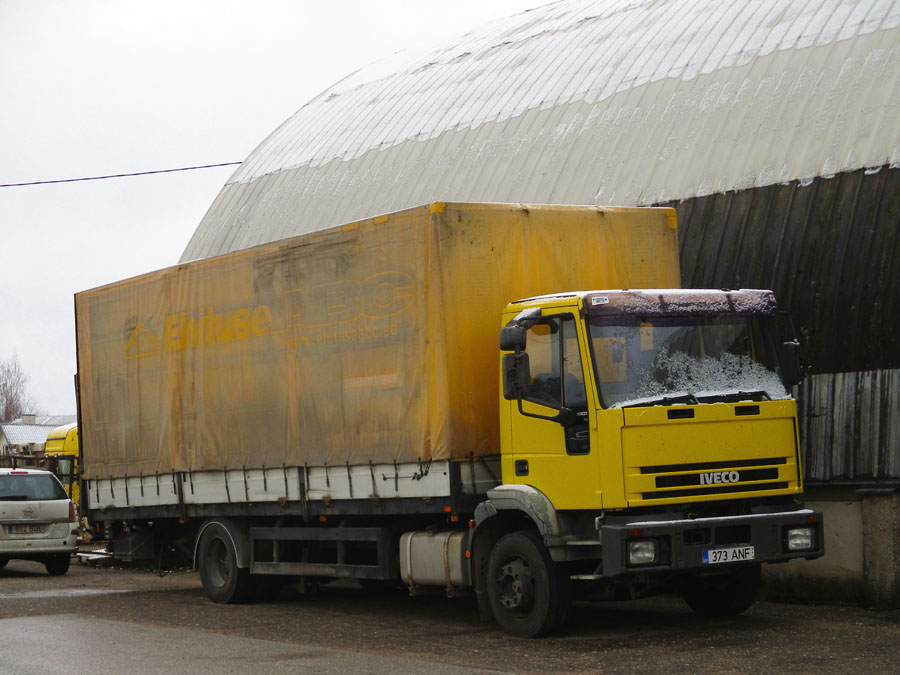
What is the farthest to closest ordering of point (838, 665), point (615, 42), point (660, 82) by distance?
point (615, 42) < point (660, 82) < point (838, 665)

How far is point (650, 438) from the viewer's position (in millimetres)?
10742

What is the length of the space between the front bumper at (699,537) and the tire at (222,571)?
5.83 m

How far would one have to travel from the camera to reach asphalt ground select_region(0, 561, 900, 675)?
10.1 metres

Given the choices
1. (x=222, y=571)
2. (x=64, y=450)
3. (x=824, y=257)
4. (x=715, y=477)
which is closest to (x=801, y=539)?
(x=715, y=477)

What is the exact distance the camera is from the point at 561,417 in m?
11.0

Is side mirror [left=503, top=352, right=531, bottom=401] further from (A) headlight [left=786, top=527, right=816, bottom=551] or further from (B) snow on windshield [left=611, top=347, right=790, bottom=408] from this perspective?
(A) headlight [left=786, top=527, right=816, bottom=551]

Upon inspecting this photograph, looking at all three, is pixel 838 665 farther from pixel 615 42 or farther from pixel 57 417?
pixel 57 417

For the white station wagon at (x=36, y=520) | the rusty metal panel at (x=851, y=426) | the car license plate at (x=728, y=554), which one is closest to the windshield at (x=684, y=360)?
the car license plate at (x=728, y=554)

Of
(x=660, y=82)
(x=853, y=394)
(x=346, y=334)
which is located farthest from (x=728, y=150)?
(x=346, y=334)

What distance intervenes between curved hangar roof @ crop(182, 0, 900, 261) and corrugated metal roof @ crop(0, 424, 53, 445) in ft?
223

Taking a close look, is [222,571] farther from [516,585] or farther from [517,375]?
[517,375]

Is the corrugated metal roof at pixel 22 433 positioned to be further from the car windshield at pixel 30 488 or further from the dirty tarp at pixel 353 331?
the dirty tarp at pixel 353 331

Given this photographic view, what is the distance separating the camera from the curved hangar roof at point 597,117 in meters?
15.8

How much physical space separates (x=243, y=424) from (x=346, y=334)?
2.19 meters
